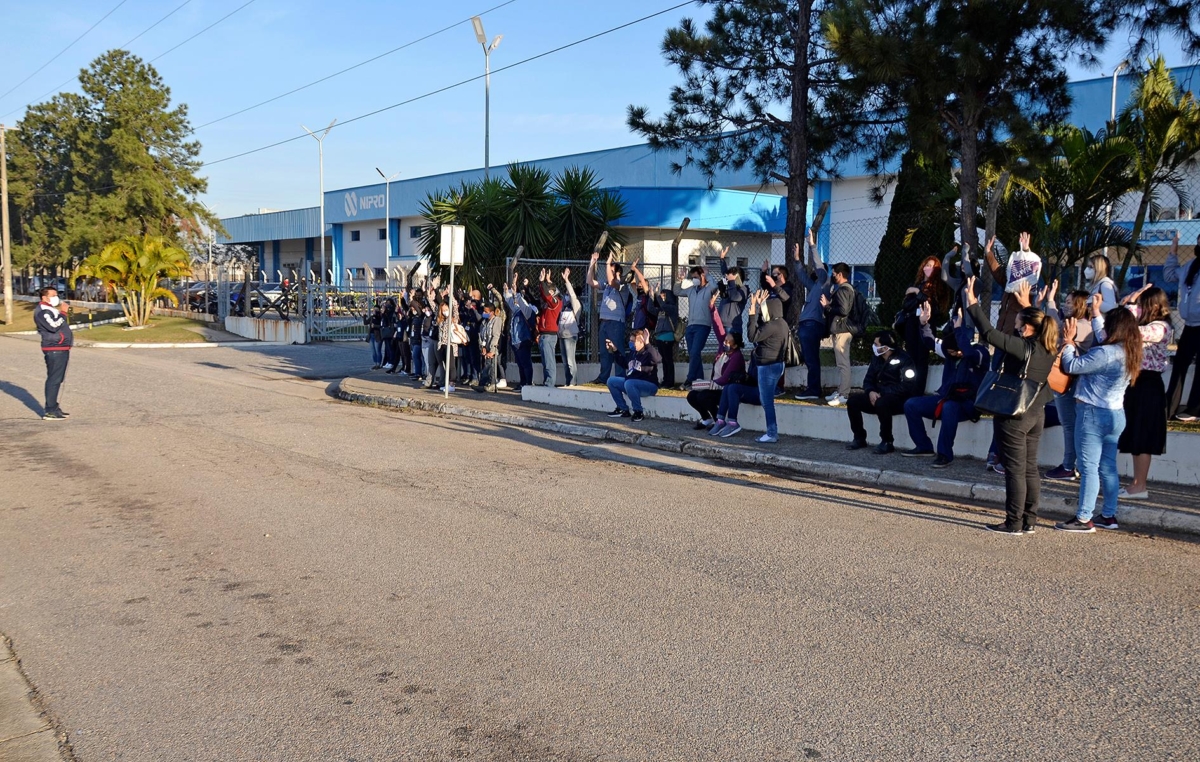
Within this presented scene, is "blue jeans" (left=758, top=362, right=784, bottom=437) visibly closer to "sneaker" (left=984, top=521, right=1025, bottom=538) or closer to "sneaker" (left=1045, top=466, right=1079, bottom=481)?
"sneaker" (left=1045, top=466, right=1079, bottom=481)

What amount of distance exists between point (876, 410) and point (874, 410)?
1.6 inches

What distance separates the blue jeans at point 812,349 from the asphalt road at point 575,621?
3362 millimetres

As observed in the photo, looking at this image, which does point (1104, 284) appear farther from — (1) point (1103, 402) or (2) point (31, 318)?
(2) point (31, 318)

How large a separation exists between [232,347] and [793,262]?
846 inches

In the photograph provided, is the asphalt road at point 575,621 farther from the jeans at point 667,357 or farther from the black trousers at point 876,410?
the jeans at point 667,357

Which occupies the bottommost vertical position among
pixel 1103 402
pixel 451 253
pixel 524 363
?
pixel 524 363

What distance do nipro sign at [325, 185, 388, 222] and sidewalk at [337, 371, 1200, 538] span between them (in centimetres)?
4079

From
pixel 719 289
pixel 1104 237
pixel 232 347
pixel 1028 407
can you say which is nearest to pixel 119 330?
pixel 232 347

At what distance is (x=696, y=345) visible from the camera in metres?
14.2

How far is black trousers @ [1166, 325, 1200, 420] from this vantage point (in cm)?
1026

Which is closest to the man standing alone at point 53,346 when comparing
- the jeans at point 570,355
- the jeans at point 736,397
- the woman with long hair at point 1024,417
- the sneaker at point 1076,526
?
the jeans at point 570,355

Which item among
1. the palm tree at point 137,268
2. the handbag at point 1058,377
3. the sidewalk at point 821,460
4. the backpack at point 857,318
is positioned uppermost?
the palm tree at point 137,268

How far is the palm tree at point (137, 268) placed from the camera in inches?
1437

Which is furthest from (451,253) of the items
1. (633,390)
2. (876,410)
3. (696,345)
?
(876,410)
